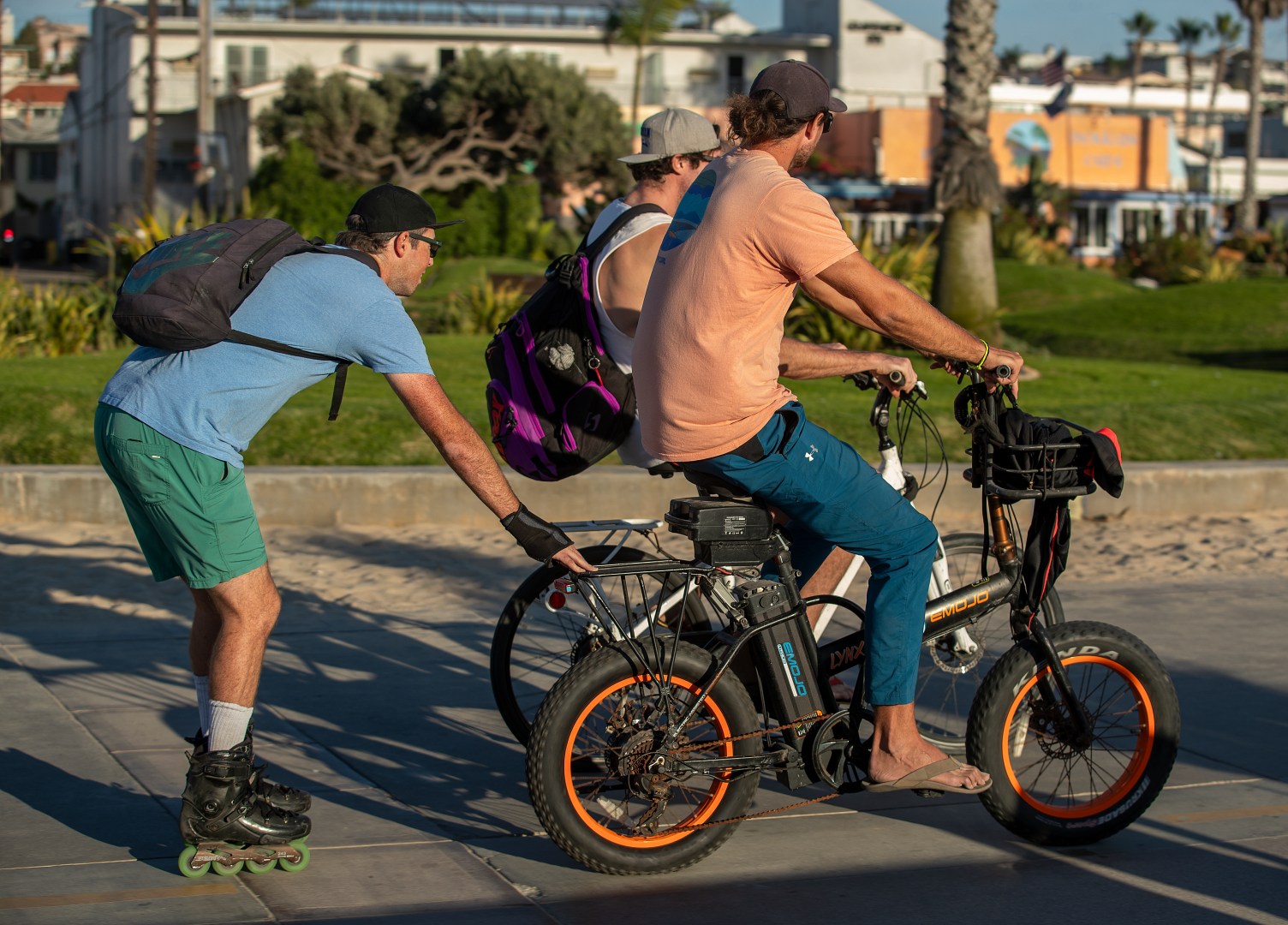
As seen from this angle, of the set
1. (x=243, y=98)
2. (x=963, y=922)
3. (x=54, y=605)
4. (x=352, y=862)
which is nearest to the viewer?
(x=963, y=922)

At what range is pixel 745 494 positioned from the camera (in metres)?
4.37

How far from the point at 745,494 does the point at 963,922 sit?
1.28 m

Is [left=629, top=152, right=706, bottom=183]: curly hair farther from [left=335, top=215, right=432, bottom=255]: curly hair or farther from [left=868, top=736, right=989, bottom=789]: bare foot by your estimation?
[left=868, top=736, right=989, bottom=789]: bare foot

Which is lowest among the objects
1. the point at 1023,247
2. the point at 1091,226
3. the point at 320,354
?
the point at 320,354

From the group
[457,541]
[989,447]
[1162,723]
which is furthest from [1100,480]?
[457,541]

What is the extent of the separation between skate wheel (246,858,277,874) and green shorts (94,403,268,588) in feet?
2.55

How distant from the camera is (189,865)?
4121 millimetres

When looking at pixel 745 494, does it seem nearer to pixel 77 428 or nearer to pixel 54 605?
pixel 54 605

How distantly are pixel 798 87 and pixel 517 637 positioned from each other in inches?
80.1

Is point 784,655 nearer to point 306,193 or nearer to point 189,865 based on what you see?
point 189,865

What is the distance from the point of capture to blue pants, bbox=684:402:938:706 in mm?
4227

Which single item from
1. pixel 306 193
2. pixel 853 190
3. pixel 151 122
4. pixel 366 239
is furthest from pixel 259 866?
pixel 853 190

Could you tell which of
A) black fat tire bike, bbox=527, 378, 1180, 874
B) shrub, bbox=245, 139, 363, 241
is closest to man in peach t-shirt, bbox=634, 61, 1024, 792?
black fat tire bike, bbox=527, 378, 1180, 874

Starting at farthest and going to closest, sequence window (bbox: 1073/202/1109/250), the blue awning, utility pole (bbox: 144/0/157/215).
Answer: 1. window (bbox: 1073/202/1109/250)
2. the blue awning
3. utility pole (bbox: 144/0/157/215)
